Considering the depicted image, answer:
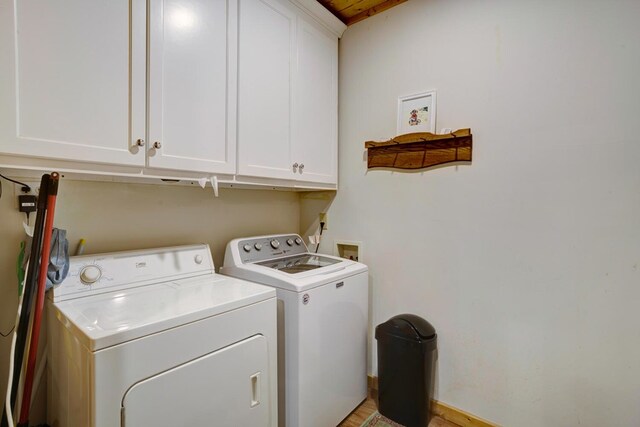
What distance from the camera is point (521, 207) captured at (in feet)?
5.11

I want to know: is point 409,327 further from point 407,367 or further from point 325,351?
point 325,351

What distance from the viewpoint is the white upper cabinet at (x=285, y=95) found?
5.16 ft

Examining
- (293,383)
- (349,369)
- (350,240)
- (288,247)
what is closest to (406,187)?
(350,240)

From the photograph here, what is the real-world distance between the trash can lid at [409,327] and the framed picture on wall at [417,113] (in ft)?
3.62

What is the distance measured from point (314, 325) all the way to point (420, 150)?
3.84 feet

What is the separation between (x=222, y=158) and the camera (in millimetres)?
1479

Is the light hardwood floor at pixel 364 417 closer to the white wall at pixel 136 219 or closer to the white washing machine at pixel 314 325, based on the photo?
the white washing machine at pixel 314 325

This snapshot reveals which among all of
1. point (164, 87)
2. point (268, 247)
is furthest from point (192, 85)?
point (268, 247)

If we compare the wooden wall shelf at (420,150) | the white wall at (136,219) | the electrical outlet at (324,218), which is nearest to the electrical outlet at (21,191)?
the white wall at (136,219)

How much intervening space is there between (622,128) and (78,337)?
2.20m

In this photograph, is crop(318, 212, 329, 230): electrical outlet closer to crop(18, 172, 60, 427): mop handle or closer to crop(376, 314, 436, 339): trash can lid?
crop(376, 314, 436, 339): trash can lid

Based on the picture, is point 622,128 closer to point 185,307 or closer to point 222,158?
point 222,158

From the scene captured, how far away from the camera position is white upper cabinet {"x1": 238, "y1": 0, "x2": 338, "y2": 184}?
1574 mm

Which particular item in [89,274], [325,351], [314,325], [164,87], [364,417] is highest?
[164,87]
